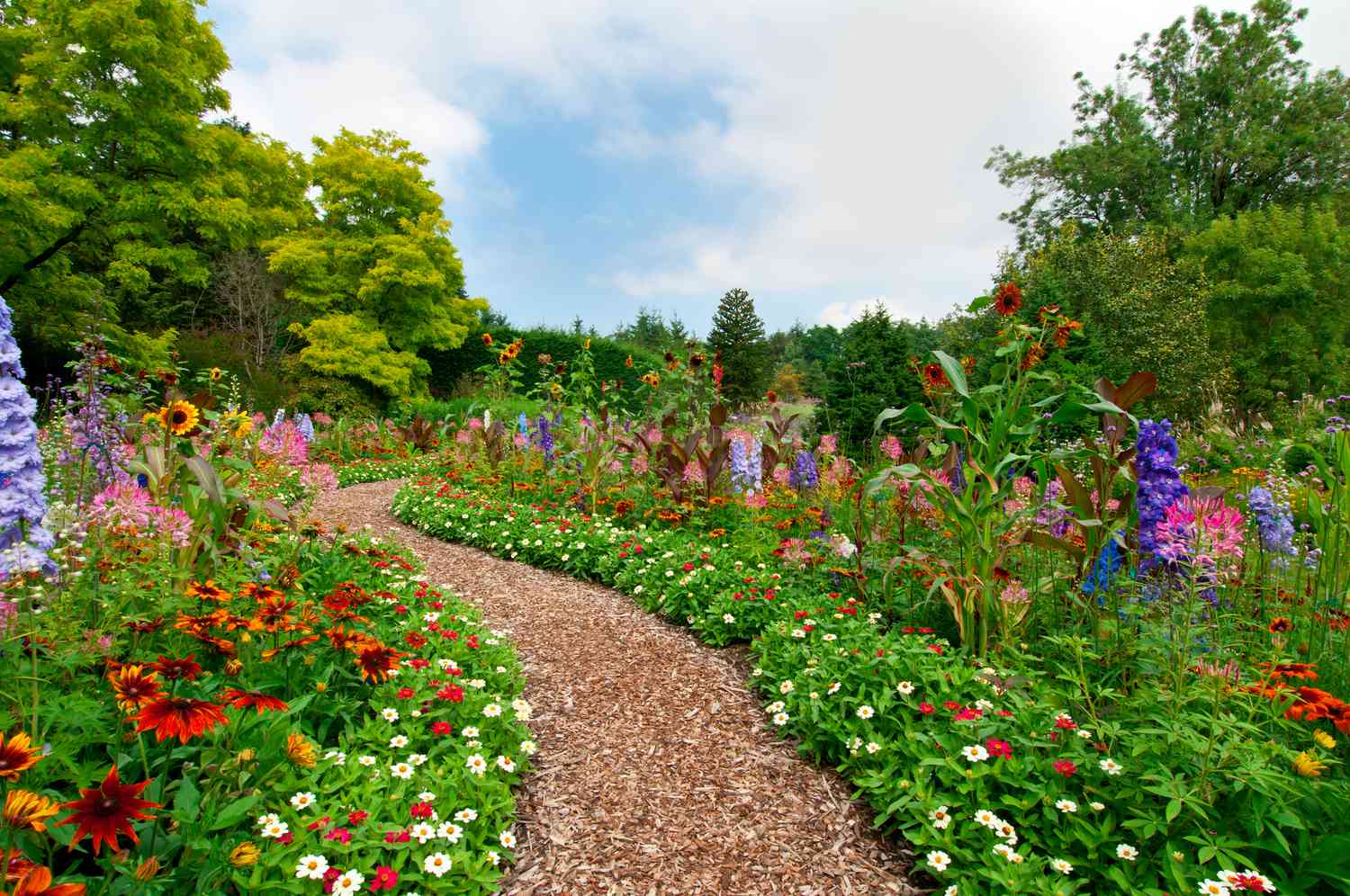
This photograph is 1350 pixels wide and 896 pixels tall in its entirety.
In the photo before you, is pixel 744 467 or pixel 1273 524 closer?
pixel 1273 524

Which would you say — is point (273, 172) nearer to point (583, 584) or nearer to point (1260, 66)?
point (583, 584)

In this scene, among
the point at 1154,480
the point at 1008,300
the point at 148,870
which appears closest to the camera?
the point at 148,870

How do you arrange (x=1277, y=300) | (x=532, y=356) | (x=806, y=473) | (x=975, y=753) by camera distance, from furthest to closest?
(x=532, y=356)
(x=1277, y=300)
(x=806, y=473)
(x=975, y=753)

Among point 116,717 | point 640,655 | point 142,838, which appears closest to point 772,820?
point 640,655

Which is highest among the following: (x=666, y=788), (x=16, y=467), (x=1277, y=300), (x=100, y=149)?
(x=100, y=149)

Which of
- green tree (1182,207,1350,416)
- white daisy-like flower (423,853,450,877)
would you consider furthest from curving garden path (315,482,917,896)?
green tree (1182,207,1350,416)

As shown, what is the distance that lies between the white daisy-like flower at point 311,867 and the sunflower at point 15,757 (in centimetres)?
64

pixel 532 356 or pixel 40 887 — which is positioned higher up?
pixel 532 356

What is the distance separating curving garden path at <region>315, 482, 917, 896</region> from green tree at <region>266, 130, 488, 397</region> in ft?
44.6

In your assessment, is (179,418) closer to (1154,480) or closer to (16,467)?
(16,467)

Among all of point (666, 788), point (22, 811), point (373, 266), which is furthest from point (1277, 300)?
point (373, 266)

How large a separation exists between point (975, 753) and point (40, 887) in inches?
83.5

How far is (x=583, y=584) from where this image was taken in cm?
432

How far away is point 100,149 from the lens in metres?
10.9
